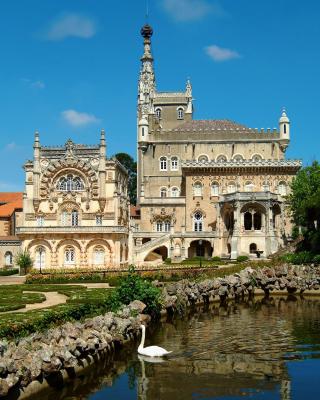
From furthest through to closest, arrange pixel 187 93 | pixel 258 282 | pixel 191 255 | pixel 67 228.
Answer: pixel 187 93 < pixel 191 255 < pixel 67 228 < pixel 258 282

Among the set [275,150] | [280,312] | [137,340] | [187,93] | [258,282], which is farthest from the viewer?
[187,93]

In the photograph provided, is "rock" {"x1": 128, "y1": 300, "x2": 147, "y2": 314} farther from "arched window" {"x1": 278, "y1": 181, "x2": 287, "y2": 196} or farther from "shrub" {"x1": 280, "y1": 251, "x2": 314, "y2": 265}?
"arched window" {"x1": 278, "y1": 181, "x2": 287, "y2": 196}

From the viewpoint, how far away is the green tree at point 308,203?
52.0 metres

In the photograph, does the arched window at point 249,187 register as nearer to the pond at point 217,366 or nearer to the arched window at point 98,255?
the arched window at point 98,255

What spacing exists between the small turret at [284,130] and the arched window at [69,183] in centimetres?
2798

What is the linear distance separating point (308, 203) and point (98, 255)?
23226 mm

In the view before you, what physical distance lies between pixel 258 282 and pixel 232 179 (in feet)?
114

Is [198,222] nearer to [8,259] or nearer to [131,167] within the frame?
[8,259]

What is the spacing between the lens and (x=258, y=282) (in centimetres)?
3747

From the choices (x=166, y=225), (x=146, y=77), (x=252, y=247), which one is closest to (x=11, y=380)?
(x=252, y=247)

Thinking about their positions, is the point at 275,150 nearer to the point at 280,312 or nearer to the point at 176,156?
the point at 176,156

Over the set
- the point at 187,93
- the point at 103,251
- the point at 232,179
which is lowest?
the point at 103,251

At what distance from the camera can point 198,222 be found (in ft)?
233

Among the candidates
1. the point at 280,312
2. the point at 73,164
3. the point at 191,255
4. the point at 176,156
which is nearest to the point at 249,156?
the point at 176,156
